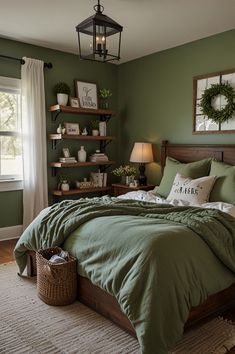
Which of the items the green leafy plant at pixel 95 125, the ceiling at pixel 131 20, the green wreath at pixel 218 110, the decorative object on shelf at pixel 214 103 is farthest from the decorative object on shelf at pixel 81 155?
the green wreath at pixel 218 110

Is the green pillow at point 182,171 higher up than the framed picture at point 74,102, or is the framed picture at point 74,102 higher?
the framed picture at point 74,102

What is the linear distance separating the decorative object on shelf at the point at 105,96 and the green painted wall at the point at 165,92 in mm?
273

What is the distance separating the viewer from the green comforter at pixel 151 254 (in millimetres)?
1780

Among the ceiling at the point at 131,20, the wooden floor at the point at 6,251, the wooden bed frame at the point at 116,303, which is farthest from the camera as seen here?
the wooden floor at the point at 6,251

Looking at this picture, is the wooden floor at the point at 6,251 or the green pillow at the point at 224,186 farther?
the wooden floor at the point at 6,251

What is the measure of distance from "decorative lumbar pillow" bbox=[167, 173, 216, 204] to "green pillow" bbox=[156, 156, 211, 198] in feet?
0.75

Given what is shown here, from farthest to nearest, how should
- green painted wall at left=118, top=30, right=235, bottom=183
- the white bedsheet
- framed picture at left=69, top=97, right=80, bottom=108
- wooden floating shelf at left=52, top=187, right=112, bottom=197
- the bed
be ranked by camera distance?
1. framed picture at left=69, top=97, right=80, bottom=108
2. wooden floating shelf at left=52, top=187, right=112, bottom=197
3. green painted wall at left=118, top=30, right=235, bottom=183
4. the white bedsheet
5. the bed

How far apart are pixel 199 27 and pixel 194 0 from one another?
0.71 metres

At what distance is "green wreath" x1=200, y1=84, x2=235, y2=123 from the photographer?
3.65 meters

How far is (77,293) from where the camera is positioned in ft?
8.29

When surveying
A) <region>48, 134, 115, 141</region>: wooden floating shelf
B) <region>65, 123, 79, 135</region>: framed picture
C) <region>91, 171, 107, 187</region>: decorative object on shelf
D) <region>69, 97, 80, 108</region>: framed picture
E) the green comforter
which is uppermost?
<region>69, 97, 80, 108</region>: framed picture

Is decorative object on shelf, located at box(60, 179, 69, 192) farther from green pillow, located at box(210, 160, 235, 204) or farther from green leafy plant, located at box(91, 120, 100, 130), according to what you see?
green pillow, located at box(210, 160, 235, 204)

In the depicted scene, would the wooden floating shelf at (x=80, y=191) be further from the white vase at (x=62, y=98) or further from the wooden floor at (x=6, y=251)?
the white vase at (x=62, y=98)

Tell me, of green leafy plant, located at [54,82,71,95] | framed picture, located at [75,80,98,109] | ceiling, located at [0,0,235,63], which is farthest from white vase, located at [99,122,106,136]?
ceiling, located at [0,0,235,63]
